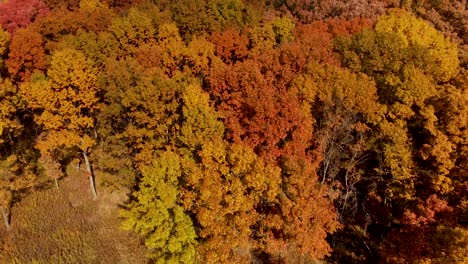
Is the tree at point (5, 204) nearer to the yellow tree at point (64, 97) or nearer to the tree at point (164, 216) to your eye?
the yellow tree at point (64, 97)

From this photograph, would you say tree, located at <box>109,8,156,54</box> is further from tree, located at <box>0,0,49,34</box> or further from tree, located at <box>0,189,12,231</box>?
tree, located at <box>0,0,49,34</box>

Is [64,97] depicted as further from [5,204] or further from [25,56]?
[25,56]

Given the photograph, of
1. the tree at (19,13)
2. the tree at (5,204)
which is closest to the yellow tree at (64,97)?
the tree at (5,204)

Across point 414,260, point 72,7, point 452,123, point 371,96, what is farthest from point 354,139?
point 72,7

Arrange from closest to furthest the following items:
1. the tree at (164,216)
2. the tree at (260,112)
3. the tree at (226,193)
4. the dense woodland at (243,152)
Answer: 1. the tree at (226,193)
2. the dense woodland at (243,152)
3. the tree at (164,216)
4. the tree at (260,112)

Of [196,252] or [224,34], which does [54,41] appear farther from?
[196,252]

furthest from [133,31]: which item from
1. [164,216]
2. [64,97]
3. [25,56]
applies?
[164,216]
